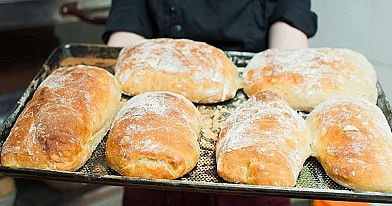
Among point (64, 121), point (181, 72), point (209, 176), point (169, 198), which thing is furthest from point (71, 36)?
point (209, 176)

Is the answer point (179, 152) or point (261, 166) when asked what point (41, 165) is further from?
point (261, 166)

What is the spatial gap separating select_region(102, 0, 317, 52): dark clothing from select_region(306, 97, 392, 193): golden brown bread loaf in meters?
0.43

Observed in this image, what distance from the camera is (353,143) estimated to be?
0.81 meters

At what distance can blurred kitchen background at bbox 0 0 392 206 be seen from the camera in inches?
63.0

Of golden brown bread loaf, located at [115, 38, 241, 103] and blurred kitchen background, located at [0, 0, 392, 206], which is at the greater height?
golden brown bread loaf, located at [115, 38, 241, 103]

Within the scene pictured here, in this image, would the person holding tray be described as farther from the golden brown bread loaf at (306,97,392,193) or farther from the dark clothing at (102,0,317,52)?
the golden brown bread loaf at (306,97,392,193)

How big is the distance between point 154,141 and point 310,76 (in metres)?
A: 0.35

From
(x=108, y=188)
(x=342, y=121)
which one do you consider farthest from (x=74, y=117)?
(x=108, y=188)

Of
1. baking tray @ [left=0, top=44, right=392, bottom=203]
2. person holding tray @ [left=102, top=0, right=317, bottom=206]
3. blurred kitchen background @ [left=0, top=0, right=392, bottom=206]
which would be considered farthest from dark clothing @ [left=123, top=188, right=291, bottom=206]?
blurred kitchen background @ [left=0, top=0, right=392, bottom=206]

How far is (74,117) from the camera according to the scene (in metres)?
0.86

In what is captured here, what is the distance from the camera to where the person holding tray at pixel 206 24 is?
126 centimetres

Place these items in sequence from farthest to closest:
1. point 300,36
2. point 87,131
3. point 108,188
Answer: point 108,188, point 300,36, point 87,131

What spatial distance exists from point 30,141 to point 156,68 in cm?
29

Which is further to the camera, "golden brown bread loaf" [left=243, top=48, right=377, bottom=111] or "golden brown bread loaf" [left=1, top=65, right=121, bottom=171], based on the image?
"golden brown bread loaf" [left=243, top=48, right=377, bottom=111]
